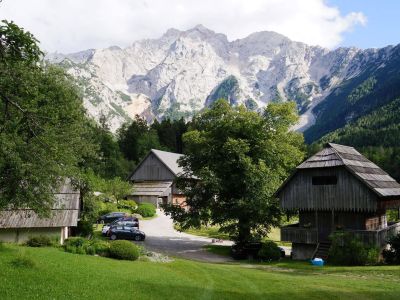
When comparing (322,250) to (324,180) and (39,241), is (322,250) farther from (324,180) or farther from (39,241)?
(39,241)

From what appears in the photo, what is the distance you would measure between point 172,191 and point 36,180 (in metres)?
60.0

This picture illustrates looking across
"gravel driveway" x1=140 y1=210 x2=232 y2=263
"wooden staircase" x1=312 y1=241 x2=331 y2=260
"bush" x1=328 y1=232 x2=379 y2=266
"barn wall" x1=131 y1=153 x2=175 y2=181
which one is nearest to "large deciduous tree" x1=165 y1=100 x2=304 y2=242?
"gravel driveway" x1=140 y1=210 x2=232 y2=263

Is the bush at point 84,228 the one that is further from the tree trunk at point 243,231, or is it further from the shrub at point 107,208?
the shrub at point 107,208

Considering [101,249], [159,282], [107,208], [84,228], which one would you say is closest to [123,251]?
[101,249]

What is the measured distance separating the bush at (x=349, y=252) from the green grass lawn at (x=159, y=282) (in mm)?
4438

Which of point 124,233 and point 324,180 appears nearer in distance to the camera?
point 324,180

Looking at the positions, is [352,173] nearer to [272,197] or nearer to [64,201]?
[272,197]

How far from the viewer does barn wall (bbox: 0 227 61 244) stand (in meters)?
36.7

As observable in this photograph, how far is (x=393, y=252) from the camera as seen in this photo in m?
34.7

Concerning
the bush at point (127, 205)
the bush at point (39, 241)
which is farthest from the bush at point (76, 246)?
the bush at point (127, 205)

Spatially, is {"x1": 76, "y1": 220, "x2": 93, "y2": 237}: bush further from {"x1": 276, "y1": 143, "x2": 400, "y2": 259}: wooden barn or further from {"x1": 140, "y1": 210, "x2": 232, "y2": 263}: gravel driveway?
{"x1": 276, "y1": 143, "x2": 400, "y2": 259}: wooden barn

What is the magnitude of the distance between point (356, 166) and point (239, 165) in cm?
1093

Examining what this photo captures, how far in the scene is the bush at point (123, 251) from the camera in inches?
1132

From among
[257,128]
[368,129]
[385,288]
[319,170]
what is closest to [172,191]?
[257,128]
